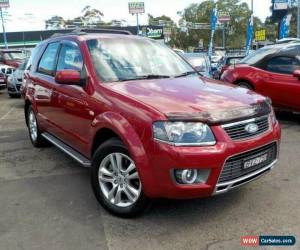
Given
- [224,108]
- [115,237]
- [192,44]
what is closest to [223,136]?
[224,108]

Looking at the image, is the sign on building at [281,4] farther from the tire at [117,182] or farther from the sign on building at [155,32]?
the sign on building at [155,32]

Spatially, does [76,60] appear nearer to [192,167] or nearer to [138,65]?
[138,65]

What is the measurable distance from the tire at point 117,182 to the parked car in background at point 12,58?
17.3m

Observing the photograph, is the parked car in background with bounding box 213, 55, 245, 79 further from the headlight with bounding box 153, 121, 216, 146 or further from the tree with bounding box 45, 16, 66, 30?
the tree with bounding box 45, 16, 66, 30

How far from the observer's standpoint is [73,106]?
5.17 metres

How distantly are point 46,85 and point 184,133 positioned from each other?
10.0 ft

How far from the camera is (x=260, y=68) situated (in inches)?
363

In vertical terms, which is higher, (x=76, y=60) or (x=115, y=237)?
(x=76, y=60)

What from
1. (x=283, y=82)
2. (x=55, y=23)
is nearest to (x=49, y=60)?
(x=283, y=82)

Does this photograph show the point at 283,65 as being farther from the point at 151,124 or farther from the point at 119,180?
the point at 151,124

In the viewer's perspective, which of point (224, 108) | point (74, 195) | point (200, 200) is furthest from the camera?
point (74, 195)

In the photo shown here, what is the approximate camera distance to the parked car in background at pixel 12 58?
2112 cm

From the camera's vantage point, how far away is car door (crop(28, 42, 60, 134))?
19.9ft

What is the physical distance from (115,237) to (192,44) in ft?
274
